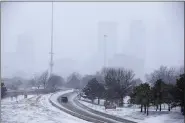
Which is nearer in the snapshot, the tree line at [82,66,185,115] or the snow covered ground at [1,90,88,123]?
the tree line at [82,66,185,115]

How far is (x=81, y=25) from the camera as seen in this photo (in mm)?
4055

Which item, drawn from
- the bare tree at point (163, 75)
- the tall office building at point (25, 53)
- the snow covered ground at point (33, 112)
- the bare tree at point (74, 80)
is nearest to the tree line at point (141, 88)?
the bare tree at point (163, 75)

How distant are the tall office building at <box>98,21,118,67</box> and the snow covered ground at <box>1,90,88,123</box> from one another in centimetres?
92

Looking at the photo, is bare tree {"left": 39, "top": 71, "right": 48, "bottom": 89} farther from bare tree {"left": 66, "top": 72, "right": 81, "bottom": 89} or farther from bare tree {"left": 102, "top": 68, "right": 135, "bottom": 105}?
bare tree {"left": 102, "top": 68, "right": 135, "bottom": 105}

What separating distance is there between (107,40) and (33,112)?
1369mm

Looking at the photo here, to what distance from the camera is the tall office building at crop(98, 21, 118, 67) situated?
3990mm

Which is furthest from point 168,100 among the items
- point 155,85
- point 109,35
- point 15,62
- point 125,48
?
point 15,62

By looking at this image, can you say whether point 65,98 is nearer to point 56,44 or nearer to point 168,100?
point 56,44

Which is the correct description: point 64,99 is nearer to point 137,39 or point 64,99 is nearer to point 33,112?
point 33,112

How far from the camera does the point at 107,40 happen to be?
4.04 m

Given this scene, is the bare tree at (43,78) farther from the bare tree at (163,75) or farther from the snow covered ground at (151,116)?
the bare tree at (163,75)

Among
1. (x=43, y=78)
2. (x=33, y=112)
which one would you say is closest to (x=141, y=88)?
(x=43, y=78)

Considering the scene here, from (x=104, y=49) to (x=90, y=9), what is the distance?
547 millimetres

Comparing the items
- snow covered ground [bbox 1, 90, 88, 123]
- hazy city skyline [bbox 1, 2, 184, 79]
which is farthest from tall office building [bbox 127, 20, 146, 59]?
snow covered ground [bbox 1, 90, 88, 123]
